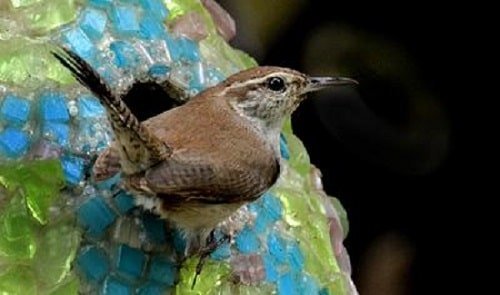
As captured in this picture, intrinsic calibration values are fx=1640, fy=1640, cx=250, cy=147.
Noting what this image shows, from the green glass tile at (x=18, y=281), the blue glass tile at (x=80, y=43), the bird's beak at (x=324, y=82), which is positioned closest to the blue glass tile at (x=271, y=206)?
the bird's beak at (x=324, y=82)

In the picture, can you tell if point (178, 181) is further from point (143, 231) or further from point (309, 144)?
point (309, 144)

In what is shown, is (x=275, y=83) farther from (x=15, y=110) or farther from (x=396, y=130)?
(x=396, y=130)

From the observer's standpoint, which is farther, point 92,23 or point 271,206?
point 271,206

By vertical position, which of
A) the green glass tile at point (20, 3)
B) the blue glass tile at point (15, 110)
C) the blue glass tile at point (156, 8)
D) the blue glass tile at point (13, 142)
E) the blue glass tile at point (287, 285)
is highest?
the green glass tile at point (20, 3)

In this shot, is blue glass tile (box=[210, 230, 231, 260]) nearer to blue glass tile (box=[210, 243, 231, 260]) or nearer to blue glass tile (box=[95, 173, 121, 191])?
blue glass tile (box=[210, 243, 231, 260])

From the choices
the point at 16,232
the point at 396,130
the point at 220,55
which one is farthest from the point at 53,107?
the point at 396,130

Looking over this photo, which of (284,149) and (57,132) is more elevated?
(57,132)

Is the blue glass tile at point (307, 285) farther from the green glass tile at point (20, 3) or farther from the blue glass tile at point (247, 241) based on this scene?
the green glass tile at point (20, 3)
